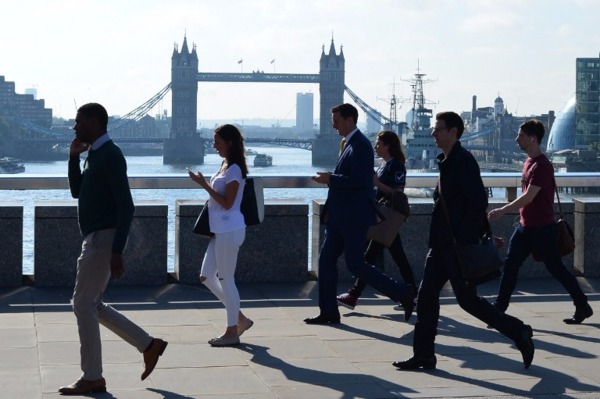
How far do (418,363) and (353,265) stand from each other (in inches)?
47.2

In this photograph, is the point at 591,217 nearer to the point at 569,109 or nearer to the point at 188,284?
the point at 188,284

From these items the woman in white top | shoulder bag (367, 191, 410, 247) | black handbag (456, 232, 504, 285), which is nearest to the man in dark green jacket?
the woman in white top

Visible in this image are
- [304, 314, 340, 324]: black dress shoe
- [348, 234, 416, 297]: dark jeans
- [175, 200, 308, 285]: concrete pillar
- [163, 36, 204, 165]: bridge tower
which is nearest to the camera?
[304, 314, 340, 324]: black dress shoe

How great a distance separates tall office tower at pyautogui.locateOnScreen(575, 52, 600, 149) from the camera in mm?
113812

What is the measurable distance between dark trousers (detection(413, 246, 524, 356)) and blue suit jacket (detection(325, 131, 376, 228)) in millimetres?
1058

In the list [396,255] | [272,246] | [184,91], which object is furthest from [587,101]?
[396,255]

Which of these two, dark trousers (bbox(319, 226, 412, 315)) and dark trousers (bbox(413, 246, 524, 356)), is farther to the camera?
dark trousers (bbox(319, 226, 412, 315))

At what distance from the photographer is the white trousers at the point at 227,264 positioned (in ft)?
23.4

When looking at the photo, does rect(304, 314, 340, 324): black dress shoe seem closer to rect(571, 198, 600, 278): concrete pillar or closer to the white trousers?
the white trousers

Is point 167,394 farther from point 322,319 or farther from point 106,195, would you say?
point 322,319

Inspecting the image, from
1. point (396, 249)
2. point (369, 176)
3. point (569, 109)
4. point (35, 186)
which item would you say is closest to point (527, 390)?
point (369, 176)

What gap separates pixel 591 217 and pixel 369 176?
3.27m

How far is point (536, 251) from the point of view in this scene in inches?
318

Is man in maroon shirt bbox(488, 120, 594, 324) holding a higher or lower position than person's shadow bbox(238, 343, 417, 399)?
higher
